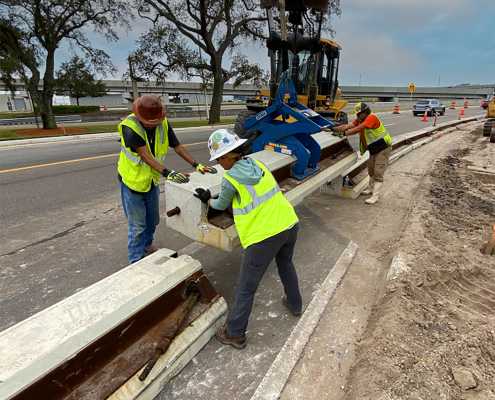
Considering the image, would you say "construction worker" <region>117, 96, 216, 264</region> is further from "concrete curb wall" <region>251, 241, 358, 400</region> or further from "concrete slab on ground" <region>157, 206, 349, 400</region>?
"concrete curb wall" <region>251, 241, 358, 400</region>

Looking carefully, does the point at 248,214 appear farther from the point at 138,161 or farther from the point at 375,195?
the point at 375,195

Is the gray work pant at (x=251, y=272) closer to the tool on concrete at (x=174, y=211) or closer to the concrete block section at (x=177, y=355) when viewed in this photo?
the concrete block section at (x=177, y=355)

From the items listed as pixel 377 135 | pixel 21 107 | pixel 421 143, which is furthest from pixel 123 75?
pixel 21 107

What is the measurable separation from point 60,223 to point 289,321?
3549 millimetres

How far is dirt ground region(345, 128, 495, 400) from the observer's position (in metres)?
2.03

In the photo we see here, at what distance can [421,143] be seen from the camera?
37.1ft

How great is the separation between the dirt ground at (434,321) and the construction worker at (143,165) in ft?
6.64

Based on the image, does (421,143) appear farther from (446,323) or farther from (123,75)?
(123,75)

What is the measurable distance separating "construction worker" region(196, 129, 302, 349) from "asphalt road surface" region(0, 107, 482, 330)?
4.24 feet

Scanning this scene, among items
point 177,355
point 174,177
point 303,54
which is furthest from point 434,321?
point 303,54

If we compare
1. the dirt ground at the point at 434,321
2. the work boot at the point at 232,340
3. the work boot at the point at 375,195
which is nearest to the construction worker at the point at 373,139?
the work boot at the point at 375,195

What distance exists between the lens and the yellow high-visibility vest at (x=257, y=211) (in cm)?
225

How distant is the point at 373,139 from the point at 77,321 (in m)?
5.30

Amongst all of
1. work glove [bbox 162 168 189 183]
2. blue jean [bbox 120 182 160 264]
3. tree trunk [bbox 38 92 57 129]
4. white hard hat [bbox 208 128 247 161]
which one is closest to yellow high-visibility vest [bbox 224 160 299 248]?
white hard hat [bbox 208 128 247 161]
